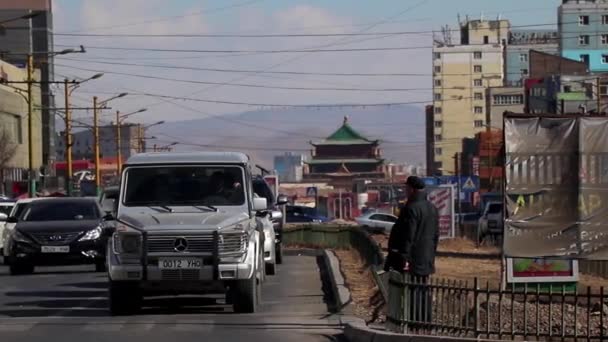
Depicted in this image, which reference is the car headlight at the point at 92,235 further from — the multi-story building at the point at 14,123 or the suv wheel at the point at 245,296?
the multi-story building at the point at 14,123

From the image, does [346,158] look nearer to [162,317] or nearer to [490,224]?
[490,224]

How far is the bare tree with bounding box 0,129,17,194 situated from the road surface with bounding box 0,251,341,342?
57961mm

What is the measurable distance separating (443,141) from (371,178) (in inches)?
359

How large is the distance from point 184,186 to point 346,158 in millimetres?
131693

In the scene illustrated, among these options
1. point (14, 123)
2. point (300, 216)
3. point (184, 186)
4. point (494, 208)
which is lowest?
point (300, 216)

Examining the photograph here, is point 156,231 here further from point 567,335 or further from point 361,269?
point 361,269

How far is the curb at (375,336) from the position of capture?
13.5 meters

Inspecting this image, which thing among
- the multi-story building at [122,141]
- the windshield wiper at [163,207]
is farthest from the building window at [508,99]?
the windshield wiper at [163,207]

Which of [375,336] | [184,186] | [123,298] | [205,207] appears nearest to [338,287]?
[205,207]

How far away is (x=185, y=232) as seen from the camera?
17844 mm

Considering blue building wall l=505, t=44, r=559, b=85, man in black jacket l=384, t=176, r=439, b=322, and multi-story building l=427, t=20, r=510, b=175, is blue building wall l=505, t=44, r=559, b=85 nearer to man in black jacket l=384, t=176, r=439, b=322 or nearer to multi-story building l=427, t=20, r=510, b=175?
multi-story building l=427, t=20, r=510, b=175

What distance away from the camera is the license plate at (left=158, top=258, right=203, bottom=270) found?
58.3 ft

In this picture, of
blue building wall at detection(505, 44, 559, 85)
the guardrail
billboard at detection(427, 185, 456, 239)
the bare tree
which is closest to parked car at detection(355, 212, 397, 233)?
billboard at detection(427, 185, 456, 239)

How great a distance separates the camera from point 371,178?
147625 mm
